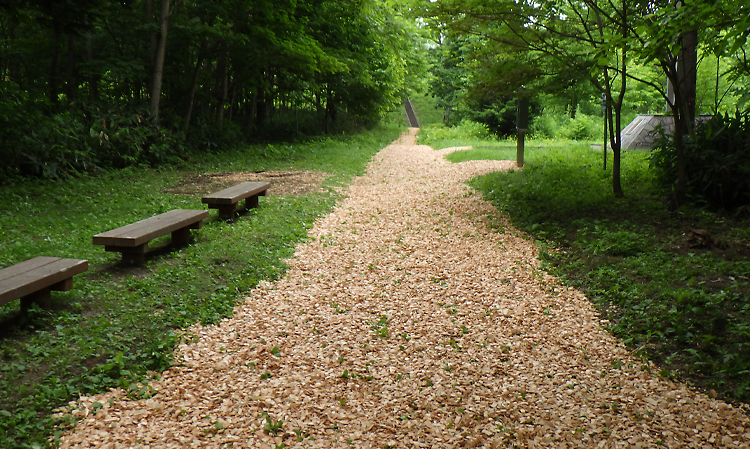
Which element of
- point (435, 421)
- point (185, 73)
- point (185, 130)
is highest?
point (185, 73)

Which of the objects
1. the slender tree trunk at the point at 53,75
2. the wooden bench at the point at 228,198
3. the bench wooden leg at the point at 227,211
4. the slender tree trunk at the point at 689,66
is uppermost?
the slender tree trunk at the point at 53,75

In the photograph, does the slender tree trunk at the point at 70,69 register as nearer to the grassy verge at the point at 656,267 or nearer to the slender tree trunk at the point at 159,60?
the slender tree trunk at the point at 159,60

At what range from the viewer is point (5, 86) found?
10.2 meters

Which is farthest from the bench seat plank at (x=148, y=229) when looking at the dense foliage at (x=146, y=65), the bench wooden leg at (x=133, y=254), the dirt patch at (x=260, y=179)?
the dense foliage at (x=146, y=65)

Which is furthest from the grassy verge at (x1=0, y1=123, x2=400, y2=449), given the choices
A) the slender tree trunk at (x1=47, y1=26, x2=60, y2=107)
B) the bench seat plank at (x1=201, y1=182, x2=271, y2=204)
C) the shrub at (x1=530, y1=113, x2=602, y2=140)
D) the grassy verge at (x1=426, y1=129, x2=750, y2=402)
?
the shrub at (x1=530, y1=113, x2=602, y2=140)

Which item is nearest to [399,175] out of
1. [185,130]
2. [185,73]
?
[185,130]

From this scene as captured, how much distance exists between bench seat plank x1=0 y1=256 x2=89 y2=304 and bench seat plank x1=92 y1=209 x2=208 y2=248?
729mm

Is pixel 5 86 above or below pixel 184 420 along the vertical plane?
above

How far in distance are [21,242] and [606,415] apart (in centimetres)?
619

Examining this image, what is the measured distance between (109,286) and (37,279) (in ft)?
3.21

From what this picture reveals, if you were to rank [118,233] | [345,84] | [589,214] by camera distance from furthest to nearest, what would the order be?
[345,84], [589,214], [118,233]

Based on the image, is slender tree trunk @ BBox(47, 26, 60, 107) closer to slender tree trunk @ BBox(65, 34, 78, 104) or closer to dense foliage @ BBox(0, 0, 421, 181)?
dense foliage @ BBox(0, 0, 421, 181)

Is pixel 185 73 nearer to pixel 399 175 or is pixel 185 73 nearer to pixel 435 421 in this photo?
pixel 399 175

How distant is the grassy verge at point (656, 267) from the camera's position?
379 cm
